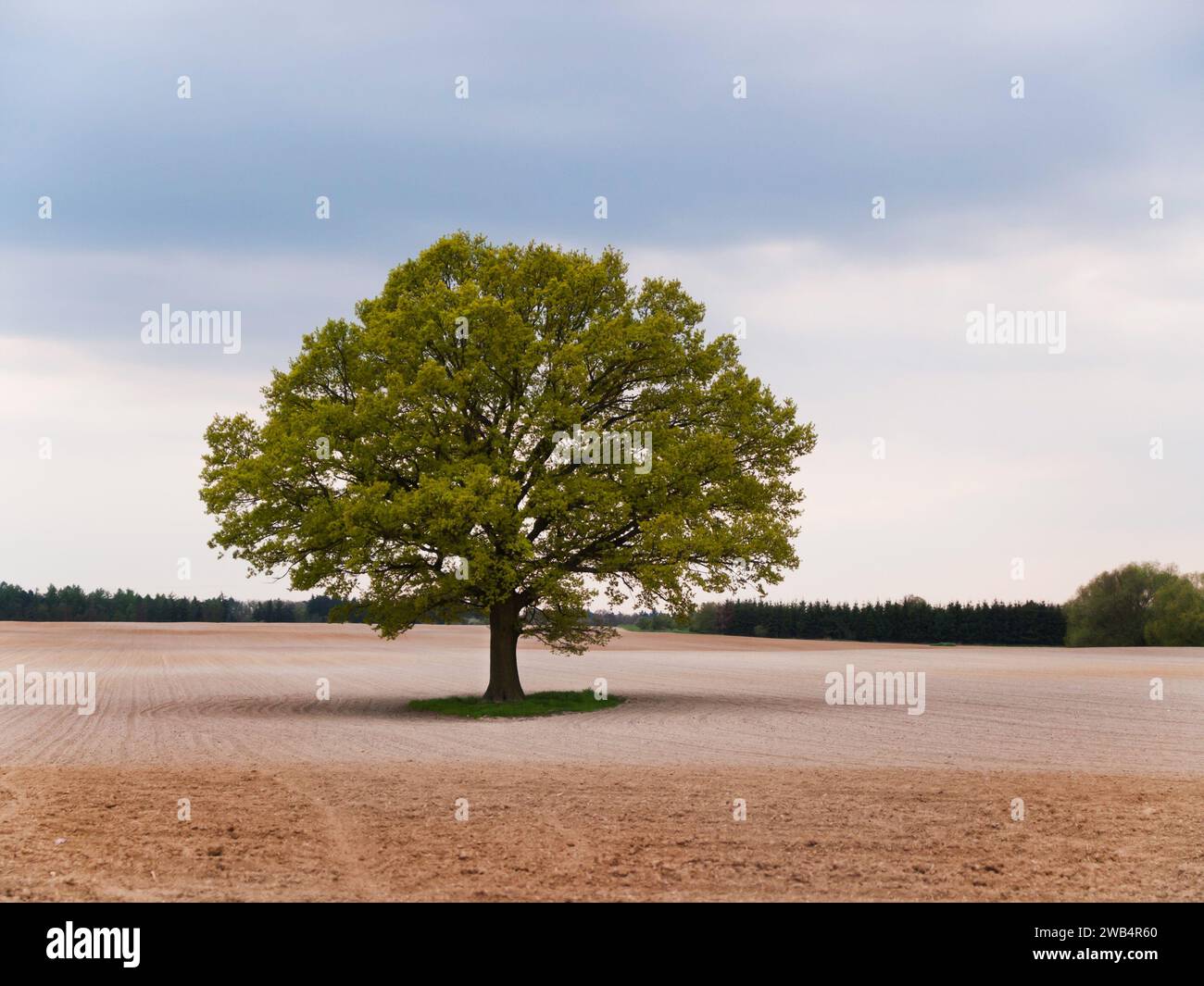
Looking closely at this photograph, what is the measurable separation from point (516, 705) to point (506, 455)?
8688mm

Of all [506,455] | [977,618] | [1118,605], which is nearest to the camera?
[506,455]

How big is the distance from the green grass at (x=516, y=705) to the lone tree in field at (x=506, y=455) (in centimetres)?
115

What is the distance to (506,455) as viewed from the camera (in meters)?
36.2

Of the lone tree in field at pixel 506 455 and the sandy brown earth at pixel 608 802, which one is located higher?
the lone tree in field at pixel 506 455

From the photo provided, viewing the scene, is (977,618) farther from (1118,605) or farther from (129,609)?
(129,609)

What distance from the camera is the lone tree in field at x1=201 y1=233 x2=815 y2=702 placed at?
115 ft

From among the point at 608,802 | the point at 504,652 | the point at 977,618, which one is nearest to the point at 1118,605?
the point at 977,618

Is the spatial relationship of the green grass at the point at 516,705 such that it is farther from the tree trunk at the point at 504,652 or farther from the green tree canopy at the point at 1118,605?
the green tree canopy at the point at 1118,605

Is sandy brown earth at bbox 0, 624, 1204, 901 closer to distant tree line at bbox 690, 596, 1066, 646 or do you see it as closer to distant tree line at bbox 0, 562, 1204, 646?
distant tree line at bbox 0, 562, 1204, 646

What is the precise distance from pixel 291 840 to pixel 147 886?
245 cm

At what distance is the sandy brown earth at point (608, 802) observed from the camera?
1289 cm

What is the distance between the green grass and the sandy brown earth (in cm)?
163
